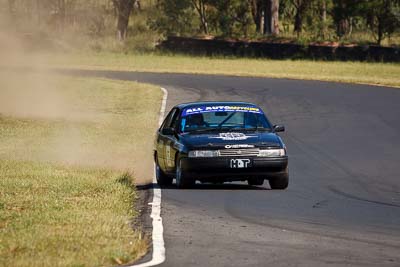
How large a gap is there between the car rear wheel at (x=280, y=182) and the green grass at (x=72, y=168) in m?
2.06

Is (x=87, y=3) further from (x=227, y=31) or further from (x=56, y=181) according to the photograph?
(x=56, y=181)

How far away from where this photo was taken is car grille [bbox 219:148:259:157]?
55.1 ft

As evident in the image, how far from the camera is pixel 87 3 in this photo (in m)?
59.6

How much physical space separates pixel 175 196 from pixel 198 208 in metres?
1.52

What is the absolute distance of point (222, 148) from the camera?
16875 mm

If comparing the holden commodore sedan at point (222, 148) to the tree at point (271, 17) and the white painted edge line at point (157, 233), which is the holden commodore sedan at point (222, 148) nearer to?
the white painted edge line at point (157, 233)

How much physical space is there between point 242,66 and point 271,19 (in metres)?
15.6

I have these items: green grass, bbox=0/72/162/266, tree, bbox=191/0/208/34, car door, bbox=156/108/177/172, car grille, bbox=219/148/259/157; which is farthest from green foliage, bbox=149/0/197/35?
car grille, bbox=219/148/259/157

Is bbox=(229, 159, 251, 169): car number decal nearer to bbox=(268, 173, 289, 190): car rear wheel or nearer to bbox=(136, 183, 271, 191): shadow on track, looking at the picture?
bbox=(268, 173, 289, 190): car rear wheel

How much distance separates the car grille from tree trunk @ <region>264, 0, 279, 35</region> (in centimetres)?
5279

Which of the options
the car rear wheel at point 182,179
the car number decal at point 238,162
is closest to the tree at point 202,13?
the car rear wheel at point 182,179

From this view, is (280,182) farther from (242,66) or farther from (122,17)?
(122,17)

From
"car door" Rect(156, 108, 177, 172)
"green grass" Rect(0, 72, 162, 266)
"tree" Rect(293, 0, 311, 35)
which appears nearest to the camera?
"green grass" Rect(0, 72, 162, 266)

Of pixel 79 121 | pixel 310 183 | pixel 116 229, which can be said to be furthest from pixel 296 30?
pixel 116 229
